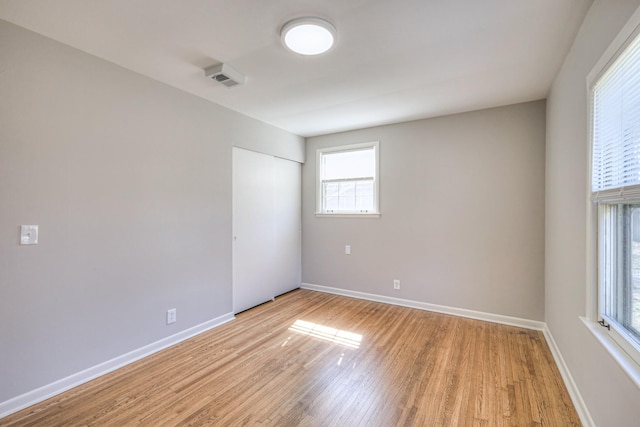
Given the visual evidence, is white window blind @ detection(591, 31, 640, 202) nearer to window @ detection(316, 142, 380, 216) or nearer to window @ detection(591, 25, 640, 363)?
window @ detection(591, 25, 640, 363)

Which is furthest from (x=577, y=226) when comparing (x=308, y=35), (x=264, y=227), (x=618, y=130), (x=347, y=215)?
(x=264, y=227)

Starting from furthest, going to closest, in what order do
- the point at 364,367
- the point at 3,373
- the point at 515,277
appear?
the point at 515,277, the point at 364,367, the point at 3,373

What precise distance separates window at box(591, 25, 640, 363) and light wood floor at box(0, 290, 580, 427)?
818 millimetres

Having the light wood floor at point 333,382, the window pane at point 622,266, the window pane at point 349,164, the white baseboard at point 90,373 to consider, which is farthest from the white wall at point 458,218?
the white baseboard at point 90,373

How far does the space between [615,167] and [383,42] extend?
1.53 meters

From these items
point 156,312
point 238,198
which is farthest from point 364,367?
point 238,198

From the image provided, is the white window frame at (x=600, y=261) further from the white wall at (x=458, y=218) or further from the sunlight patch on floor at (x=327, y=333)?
the sunlight patch on floor at (x=327, y=333)

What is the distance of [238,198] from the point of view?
361 cm

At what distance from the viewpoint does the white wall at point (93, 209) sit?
6.14 ft

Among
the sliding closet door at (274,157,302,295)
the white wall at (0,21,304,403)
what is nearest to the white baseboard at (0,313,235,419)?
the white wall at (0,21,304,403)

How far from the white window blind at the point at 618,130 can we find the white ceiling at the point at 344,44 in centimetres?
58

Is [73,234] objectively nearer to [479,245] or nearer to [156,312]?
[156,312]

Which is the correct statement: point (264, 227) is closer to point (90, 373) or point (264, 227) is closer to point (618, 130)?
point (90, 373)

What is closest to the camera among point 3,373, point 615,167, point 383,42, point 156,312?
point 615,167
